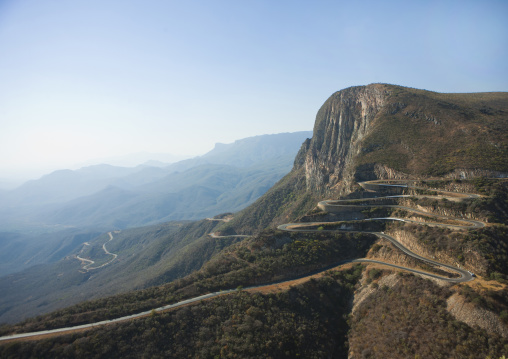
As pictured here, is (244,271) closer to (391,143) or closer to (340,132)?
(391,143)

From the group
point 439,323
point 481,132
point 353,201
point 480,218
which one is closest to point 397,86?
point 481,132

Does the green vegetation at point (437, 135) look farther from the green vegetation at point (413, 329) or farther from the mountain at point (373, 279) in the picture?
the green vegetation at point (413, 329)

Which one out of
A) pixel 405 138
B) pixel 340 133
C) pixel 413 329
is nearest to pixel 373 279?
pixel 413 329

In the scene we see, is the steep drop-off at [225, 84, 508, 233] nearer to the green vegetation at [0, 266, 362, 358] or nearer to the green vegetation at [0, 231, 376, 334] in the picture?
the green vegetation at [0, 231, 376, 334]

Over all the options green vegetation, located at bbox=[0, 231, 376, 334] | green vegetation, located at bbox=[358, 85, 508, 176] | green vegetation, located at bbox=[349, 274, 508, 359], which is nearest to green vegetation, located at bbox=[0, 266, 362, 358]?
green vegetation, located at bbox=[349, 274, 508, 359]

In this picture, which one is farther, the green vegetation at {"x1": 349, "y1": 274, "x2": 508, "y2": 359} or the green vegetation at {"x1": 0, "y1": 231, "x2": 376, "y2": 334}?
the green vegetation at {"x1": 0, "y1": 231, "x2": 376, "y2": 334}

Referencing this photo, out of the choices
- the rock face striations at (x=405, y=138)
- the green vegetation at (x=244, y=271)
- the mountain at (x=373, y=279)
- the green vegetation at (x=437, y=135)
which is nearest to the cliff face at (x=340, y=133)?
the rock face striations at (x=405, y=138)

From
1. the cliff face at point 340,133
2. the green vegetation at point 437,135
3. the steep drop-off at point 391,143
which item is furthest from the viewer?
the cliff face at point 340,133
